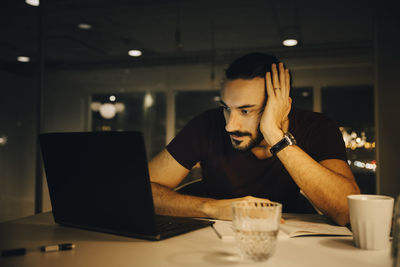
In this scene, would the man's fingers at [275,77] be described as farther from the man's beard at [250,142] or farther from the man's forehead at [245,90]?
the man's beard at [250,142]

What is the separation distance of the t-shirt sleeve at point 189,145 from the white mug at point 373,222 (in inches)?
38.6

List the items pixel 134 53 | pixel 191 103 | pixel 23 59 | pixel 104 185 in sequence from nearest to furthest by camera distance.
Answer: pixel 104 185
pixel 23 59
pixel 134 53
pixel 191 103

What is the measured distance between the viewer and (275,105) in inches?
58.7

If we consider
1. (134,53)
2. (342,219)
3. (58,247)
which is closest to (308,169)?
(342,219)

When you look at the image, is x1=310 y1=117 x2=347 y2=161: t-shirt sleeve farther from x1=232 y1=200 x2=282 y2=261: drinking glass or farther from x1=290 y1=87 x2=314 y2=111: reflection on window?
x1=290 y1=87 x2=314 y2=111: reflection on window

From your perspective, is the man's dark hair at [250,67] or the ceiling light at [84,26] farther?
the ceiling light at [84,26]

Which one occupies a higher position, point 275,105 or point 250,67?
point 250,67

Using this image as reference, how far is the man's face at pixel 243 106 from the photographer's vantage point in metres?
1.55

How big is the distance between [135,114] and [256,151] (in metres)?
5.64

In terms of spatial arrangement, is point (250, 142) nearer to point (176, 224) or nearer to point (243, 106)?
point (243, 106)

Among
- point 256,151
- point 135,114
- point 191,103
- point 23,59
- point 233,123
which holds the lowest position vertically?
point 256,151

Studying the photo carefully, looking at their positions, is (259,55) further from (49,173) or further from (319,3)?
(319,3)

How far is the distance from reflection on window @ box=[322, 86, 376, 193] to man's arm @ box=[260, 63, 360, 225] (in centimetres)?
488

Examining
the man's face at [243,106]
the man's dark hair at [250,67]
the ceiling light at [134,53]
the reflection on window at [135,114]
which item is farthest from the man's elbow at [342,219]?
the reflection on window at [135,114]
